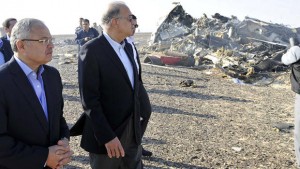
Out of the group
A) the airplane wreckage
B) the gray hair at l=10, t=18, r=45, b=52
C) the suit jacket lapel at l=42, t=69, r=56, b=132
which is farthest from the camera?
the airplane wreckage

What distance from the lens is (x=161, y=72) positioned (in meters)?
14.6

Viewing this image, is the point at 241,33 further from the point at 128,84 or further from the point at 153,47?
the point at 128,84

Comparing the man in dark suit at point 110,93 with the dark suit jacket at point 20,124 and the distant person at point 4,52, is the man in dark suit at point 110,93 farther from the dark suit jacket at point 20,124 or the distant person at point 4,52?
the distant person at point 4,52

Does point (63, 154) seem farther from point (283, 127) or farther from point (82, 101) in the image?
point (283, 127)

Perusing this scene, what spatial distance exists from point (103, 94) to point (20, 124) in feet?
2.83

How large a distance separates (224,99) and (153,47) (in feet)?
42.4

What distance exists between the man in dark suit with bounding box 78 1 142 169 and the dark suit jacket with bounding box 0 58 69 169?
0.59 metres

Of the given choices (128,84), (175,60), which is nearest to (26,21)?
(128,84)

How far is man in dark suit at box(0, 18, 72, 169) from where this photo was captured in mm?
2254

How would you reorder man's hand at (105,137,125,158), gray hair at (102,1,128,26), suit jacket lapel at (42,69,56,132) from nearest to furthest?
suit jacket lapel at (42,69,56,132) < man's hand at (105,137,125,158) < gray hair at (102,1,128,26)

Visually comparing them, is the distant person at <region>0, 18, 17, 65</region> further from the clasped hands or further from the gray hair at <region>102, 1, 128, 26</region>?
the clasped hands

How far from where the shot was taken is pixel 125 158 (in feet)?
10.5

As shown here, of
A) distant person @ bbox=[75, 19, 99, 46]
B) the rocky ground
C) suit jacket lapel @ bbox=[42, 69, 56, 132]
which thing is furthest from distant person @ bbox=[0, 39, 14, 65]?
distant person @ bbox=[75, 19, 99, 46]

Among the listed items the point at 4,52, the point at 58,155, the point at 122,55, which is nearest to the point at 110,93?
the point at 122,55
